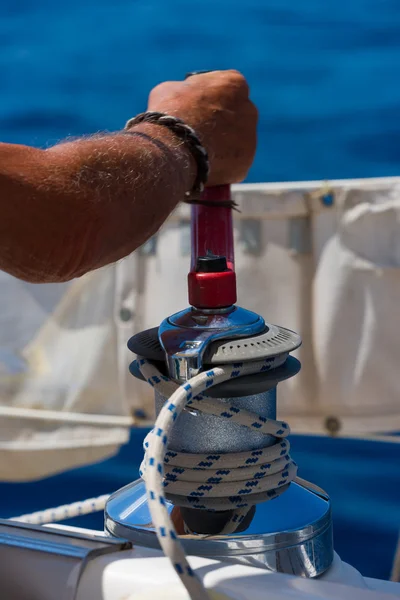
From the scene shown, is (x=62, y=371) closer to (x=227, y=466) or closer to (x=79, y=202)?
(x=227, y=466)

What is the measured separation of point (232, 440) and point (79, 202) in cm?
23

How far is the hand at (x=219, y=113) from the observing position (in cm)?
68

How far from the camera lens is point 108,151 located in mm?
551

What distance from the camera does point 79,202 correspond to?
0.52 meters

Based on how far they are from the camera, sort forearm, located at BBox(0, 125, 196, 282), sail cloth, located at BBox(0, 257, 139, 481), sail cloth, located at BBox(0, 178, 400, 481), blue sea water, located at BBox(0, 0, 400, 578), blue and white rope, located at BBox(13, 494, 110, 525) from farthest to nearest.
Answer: blue sea water, located at BBox(0, 0, 400, 578), sail cloth, located at BBox(0, 257, 139, 481), sail cloth, located at BBox(0, 178, 400, 481), blue and white rope, located at BBox(13, 494, 110, 525), forearm, located at BBox(0, 125, 196, 282)

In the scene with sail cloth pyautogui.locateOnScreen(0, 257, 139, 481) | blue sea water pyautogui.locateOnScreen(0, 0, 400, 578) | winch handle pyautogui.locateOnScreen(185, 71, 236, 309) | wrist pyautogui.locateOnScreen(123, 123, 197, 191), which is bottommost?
sail cloth pyautogui.locateOnScreen(0, 257, 139, 481)

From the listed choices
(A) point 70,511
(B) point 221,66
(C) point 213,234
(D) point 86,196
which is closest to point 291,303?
(B) point 221,66

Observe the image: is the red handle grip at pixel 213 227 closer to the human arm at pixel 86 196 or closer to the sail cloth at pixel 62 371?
the human arm at pixel 86 196

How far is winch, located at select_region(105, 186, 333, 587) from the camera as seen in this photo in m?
Result: 0.61

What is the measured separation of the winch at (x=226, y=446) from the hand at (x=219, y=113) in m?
0.09

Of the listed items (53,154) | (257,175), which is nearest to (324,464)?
(257,175)

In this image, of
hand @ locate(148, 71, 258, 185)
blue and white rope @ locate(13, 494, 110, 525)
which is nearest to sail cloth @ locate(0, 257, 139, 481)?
blue and white rope @ locate(13, 494, 110, 525)

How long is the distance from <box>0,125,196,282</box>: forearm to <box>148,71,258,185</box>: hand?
80 millimetres

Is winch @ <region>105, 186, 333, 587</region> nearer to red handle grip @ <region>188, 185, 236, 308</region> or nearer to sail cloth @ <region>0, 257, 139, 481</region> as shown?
red handle grip @ <region>188, 185, 236, 308</region>
